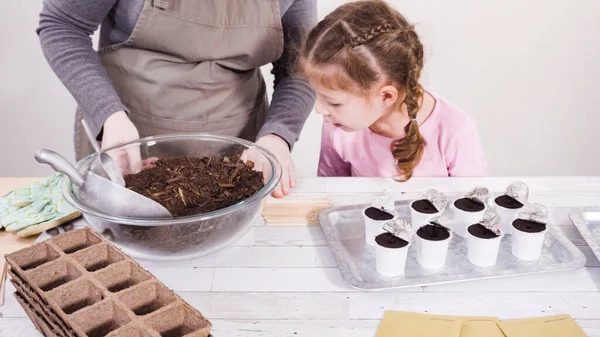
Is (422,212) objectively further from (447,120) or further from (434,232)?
(447,120)

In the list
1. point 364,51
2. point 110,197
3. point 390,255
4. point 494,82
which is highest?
point 364,51

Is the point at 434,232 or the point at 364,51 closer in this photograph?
the point at 434,232

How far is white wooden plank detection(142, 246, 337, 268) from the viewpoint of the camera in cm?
120

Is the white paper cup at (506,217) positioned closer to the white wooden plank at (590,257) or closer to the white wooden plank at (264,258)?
the white wooden plank at (590,257)

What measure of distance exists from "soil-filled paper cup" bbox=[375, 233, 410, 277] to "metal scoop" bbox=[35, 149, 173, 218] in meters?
0.39

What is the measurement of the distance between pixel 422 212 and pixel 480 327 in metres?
0.31

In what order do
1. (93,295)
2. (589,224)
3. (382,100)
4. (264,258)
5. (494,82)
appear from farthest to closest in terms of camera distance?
1. (494,82)
2. (382,100)
3. (589,224)
4. (264,258)
5. (93,295)

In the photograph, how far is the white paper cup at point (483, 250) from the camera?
1169mm

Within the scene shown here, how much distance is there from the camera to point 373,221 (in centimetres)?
124

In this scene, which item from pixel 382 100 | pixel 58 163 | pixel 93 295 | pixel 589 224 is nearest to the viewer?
pixel 93 295

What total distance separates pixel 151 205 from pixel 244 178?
242 millimetres

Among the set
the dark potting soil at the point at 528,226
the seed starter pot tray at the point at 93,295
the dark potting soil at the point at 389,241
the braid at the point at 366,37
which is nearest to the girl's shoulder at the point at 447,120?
the braid at the point at 366,37

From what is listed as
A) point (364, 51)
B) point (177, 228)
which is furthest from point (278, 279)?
point (364, 51)

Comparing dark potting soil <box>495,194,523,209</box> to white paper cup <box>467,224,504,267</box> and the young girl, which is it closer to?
white paper cup <box>467,224,504,267</box>
